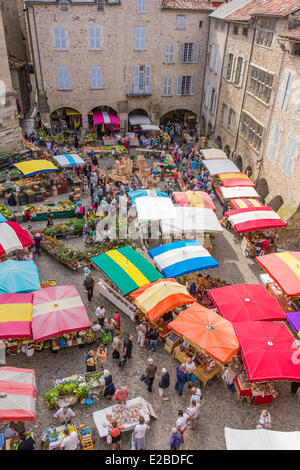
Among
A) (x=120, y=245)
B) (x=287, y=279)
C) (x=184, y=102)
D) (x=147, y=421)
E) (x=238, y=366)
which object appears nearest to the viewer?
(x=147, y=421)

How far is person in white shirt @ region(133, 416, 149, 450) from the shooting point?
27.9 feet

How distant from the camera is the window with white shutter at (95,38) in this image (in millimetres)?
27516

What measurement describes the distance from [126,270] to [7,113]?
1635 cm

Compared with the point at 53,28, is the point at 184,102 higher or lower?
lower

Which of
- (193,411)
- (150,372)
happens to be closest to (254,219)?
(150,372)

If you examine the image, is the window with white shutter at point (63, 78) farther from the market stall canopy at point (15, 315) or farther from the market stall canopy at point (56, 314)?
the market stall canopy at point (15, 315)

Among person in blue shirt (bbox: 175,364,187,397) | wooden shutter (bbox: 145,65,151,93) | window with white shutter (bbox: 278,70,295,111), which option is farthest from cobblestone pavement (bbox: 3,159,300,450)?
wooden shutter (bbox: 145,65,151,93)

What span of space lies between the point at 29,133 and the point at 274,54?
63.1ft

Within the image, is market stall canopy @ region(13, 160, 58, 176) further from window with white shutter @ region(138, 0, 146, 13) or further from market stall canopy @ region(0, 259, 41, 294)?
window with white shutter @ region(138, 0, 146, 13)

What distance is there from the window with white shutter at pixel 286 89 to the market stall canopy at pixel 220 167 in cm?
493

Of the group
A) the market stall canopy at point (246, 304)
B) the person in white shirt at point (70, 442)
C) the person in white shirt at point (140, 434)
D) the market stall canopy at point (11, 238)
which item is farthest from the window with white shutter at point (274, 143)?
the person in white shirt at point (70, 442)

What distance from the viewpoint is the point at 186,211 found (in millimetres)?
16922

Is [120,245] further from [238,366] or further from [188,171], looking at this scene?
[188,171]

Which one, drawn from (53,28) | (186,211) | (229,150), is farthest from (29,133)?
(186,211)
